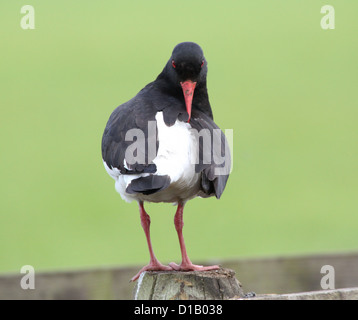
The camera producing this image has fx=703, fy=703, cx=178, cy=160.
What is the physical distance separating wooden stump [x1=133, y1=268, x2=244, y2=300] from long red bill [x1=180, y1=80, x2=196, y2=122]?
1380 millimetres

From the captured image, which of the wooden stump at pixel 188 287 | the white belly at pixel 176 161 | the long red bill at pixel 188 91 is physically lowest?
the wooden stump at pixel 188 287

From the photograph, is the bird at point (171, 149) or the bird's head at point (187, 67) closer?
the bird at point (171, 149)

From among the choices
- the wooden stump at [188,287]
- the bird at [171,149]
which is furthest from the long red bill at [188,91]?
the wooden stump at [188,287]

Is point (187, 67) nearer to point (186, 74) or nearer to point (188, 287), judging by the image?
point (186, 74)

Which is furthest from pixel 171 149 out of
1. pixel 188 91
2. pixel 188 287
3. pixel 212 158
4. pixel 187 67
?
pixel 188 287

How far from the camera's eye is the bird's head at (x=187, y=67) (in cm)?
530

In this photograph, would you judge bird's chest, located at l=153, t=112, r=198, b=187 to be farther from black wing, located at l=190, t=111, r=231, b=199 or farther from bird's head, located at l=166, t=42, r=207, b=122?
bird's head, located at l=166, t=42, r=207, b=122

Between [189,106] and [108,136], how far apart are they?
645 millimetres

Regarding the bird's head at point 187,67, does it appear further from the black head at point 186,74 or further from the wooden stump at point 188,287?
the wooden stump at point 188,287

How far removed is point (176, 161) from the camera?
4.71m

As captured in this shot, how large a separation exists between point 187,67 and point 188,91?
190mm

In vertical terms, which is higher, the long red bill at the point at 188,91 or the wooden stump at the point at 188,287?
the long red bill at the point at 188,91

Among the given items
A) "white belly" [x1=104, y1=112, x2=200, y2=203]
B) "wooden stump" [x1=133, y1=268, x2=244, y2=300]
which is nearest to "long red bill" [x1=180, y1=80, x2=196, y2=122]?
"white belly" [x1=104, y1=112, x2=200, y2=203]

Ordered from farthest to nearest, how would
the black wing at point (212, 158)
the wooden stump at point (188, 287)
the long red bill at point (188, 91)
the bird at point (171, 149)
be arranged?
the long red bill at point (188, 91)
the black wing at point (212, 158)
the bird at point (171, 149)
the wooden stump at point (188, 287)
